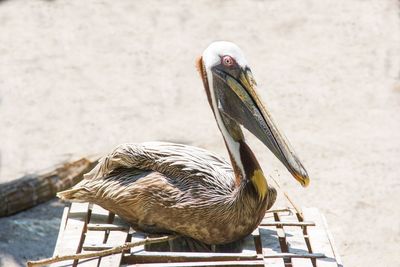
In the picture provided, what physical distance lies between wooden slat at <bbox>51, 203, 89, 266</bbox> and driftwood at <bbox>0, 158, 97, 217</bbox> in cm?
137

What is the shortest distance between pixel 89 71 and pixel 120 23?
1.08m

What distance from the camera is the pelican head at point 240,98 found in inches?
183

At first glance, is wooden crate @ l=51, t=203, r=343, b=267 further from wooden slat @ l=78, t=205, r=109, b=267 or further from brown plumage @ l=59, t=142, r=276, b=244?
brown plumage @ l=59, t=142, r=276, b=244

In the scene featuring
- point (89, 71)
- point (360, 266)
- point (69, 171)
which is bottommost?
point (360, 266)

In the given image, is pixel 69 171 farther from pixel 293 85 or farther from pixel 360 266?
pixel 293 85

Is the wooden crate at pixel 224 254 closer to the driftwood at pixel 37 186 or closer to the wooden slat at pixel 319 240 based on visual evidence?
the wooden slat at pixel 319 240

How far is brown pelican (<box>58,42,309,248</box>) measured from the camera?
15.3ft

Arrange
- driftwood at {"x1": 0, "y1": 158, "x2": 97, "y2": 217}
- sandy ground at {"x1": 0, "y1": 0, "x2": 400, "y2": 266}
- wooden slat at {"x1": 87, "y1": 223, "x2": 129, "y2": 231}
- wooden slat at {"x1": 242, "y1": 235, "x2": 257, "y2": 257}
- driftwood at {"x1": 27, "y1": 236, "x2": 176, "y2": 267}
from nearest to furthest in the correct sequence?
driftwood at {"x1": 27, "y1": 236, "x2": 176, "y2": 267}, wooden slat at {"x1": 242, "y1": 235, "x2": 257, "y2": 257}, wooden slat at {"x1": 87, "y1": 223, "x2": 129, "y2": 231}, driftwood at {"x1": 0, "y1": 158, "x2": 97, "y2": 217}, sandy ground at {"x1": 0, "y1": 0, "x2": 400, "y2": 266}

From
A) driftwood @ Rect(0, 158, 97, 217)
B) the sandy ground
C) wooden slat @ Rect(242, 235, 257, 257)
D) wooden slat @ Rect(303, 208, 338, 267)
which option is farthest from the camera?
the sandy ground

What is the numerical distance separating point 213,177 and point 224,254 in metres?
0.46

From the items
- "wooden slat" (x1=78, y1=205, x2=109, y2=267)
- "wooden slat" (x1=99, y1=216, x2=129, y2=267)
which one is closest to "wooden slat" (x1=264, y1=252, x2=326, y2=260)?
"wooden slat" (x1=99, y1=216, x2=129, y2=267)

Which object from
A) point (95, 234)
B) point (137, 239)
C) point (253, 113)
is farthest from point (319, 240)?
point (95, 234)

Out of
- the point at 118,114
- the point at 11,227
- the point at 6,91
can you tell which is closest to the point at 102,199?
the point at 11,227

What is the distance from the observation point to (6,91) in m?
8.34
